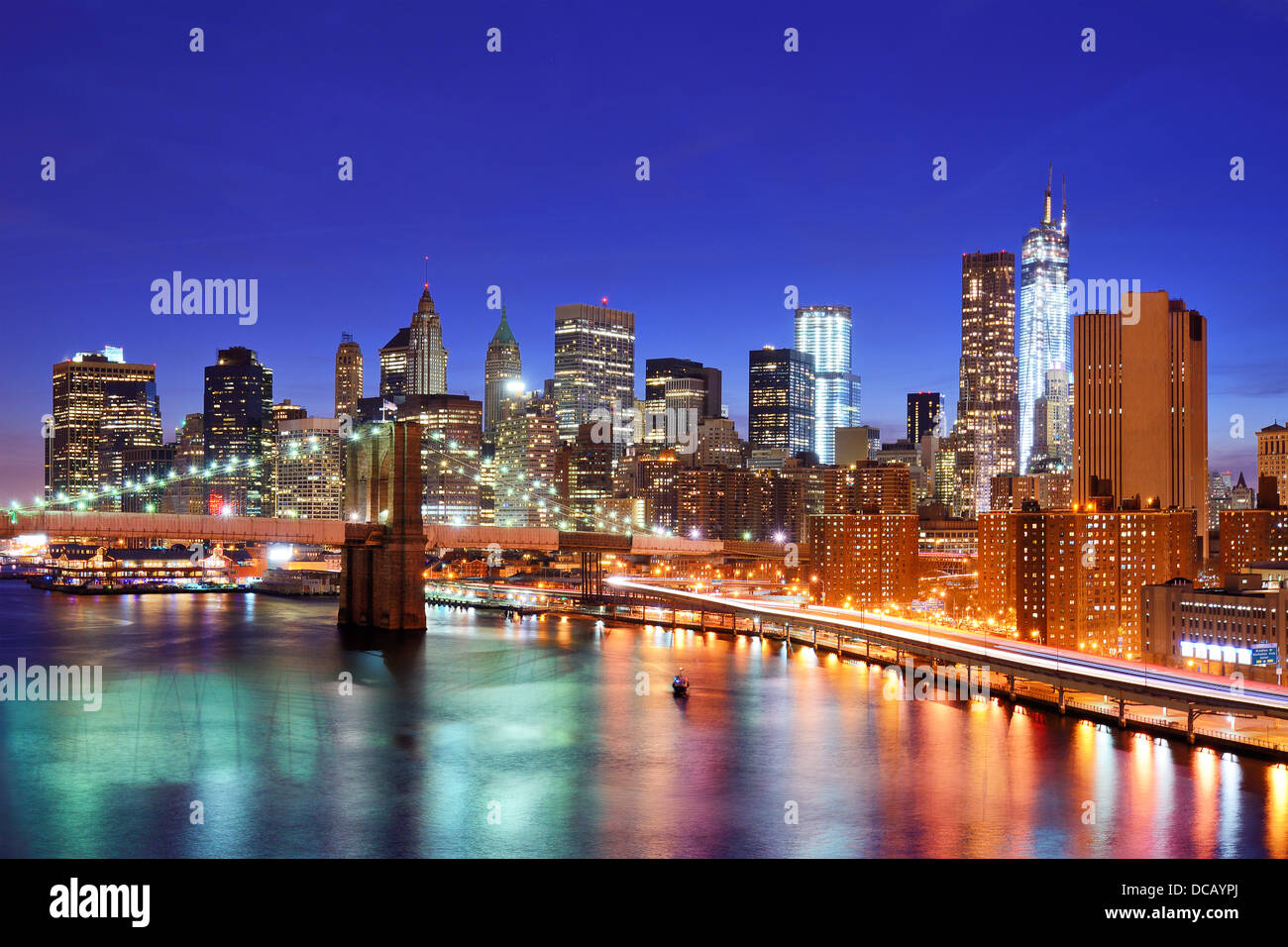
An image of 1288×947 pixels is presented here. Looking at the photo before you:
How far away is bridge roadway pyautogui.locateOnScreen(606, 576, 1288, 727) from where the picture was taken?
3409cm

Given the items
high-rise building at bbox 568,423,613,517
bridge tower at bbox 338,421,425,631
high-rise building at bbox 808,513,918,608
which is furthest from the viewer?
high-rise building at bbox 568,423,613,517

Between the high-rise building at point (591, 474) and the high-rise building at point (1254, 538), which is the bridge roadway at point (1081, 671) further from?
the high-rise building at point (591, 474)

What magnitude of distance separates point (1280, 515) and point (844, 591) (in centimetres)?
2971

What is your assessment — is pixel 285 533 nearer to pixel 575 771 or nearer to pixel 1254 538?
pixel 575 771

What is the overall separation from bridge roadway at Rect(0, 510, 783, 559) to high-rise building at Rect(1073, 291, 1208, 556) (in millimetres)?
44231

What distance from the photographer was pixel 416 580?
61.4 metres

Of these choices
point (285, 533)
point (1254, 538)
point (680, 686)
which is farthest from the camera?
point (1254, 538)

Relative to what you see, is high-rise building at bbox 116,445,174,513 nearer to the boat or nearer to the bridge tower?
the bridge tower
